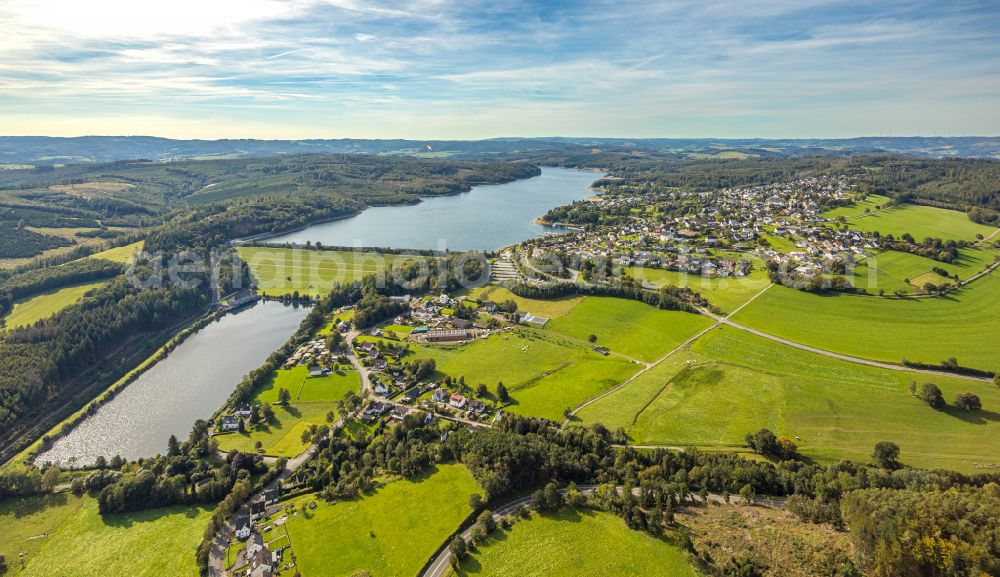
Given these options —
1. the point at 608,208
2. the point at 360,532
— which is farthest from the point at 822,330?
the point at 608,208

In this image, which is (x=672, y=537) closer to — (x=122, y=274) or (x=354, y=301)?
(x=354, y=301)

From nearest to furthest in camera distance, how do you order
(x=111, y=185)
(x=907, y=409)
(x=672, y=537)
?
(x=672, y=537)
(x=907, y=409)
(x=111, y=185)

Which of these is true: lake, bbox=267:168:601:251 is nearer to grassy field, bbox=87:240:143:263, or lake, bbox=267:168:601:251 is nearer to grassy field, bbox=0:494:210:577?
grassy field, bbox=87:240:143:263

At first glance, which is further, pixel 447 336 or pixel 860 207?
pixel 860 207

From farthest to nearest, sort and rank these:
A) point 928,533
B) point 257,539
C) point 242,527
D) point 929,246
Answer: point 929,246 < point 242,527 < point 257,539 < point 928,533

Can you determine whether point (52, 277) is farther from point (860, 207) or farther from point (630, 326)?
point (860, 207)

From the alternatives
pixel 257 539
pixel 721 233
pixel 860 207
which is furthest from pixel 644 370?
pixel 860 207

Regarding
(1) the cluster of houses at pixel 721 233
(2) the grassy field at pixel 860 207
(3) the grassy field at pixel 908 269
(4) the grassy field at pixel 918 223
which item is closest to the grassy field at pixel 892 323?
(3) the grassy field at pixel 908 269
